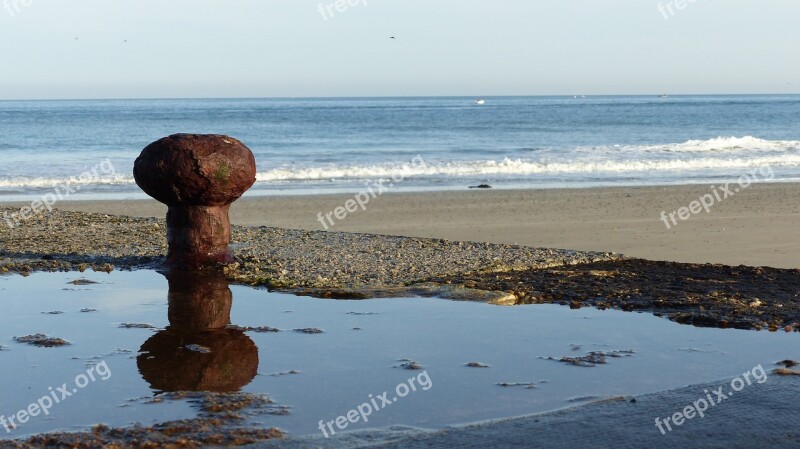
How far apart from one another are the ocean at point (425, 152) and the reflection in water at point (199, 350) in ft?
41.0

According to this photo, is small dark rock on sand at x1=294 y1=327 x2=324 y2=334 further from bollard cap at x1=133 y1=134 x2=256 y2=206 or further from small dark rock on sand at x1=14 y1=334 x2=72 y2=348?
bollard cap at x1=133 y1=134 x2=256 y2=206

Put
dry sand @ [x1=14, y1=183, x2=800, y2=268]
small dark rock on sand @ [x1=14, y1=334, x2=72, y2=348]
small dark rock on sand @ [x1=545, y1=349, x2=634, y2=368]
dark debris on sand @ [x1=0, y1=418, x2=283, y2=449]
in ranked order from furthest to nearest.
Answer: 1. dry sand @ [x1=14, y1=183, x2=800, y2=268]
2. small dark rock on sand @ [x1=14, y1=334, x2=72, y2=348]
3. small dark rock on sand @ [x1=545, y1=349, x2=634, y2=368]
4. dark debris on sand @ [x1=0, y1=418, x2=283, y2=449]

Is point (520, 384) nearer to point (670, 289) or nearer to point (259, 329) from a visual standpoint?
point (259, 329)

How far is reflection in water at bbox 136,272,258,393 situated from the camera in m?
5.01

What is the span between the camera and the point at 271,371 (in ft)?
17.1

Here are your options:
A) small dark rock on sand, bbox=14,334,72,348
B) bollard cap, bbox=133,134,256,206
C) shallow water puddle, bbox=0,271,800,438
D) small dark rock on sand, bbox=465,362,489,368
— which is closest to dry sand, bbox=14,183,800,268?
shallow water puddle, bbox=0,271,800,438

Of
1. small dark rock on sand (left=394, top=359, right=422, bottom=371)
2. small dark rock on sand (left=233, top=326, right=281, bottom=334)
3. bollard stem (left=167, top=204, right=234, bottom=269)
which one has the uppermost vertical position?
bollard stem (left=167, top=204, right=234, bottom=269)

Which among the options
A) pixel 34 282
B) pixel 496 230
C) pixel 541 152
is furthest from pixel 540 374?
pixel 541 152

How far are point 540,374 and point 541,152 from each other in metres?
30.8

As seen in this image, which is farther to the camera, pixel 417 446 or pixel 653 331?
pixel 653 331

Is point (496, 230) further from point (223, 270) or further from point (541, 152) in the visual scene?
point (541, 152)

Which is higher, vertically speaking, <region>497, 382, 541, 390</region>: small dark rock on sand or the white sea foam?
<region>497, 382, 541, 390</region>: small dark rock on sand

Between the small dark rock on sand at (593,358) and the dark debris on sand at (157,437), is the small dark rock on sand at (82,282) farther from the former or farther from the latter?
the small dark rock on sand at (593,358)

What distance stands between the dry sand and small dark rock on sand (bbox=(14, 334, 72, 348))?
21.8ft
